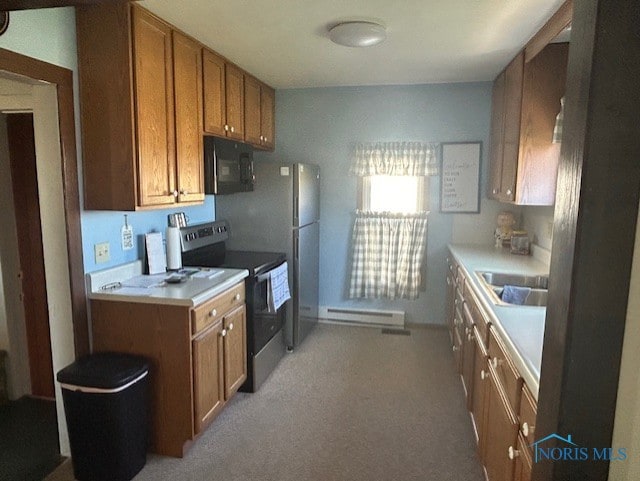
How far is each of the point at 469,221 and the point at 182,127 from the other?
273 centimetres

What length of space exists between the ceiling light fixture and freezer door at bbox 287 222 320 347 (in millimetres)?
1503

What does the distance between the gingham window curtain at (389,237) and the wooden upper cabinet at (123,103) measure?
2140 mm

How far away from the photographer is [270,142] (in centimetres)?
406

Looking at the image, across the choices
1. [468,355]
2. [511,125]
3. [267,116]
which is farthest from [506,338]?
[267,116]

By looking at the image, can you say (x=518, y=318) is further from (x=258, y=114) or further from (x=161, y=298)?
(x=258, y=114)

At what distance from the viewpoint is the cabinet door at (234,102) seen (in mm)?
3123

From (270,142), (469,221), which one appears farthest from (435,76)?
(270,142)

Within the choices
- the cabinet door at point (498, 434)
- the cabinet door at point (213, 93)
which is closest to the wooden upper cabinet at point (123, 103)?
the cabinet door at point (213, 93)

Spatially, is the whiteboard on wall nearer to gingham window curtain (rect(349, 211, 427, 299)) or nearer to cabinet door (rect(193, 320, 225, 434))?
gingham window curtain (rect(349, 211, 427, 299))

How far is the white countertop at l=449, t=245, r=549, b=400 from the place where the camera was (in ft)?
4.30

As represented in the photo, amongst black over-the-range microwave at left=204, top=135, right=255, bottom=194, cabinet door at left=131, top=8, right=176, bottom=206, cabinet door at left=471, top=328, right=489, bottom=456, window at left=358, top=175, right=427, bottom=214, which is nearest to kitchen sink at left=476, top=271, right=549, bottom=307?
cabinet door at left=471, top=328, right=489, bottom=456

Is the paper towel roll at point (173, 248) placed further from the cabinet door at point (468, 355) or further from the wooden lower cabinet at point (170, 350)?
the cabinet door at point (468, 355)

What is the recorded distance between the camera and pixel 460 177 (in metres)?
3.91

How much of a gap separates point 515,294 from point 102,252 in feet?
7.82
